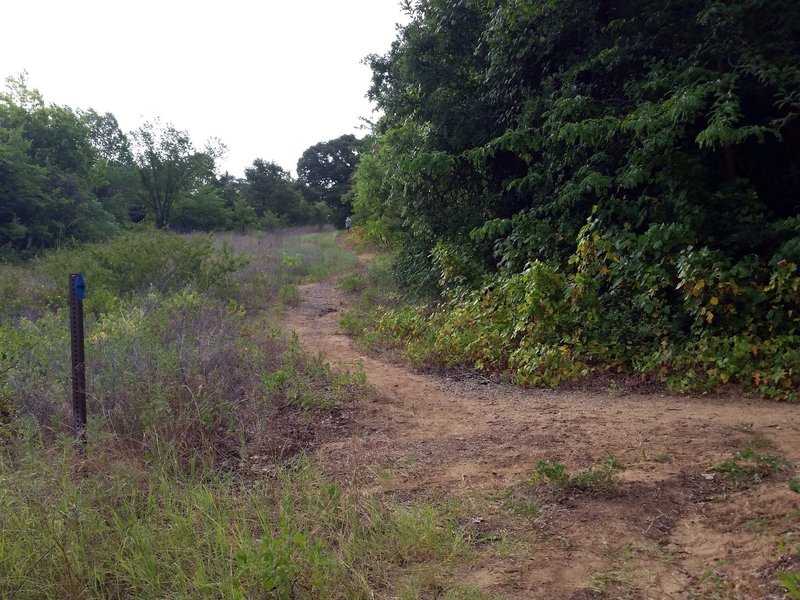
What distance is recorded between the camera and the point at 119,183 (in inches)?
1325


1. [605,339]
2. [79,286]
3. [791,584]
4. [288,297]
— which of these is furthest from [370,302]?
[791,584]

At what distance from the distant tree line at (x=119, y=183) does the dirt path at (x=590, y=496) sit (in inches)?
773

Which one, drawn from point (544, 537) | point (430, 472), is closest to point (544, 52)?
point (430, 472)

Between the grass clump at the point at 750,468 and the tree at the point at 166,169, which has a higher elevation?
the tree at the point at 166,169

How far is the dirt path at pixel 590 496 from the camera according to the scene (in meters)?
2.87

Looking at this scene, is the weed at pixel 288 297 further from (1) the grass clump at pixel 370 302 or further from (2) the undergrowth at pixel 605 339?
(2) the undergrowth at pixel 605 339

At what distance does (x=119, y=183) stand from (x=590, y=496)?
114 ft

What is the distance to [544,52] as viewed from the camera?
29.8ft

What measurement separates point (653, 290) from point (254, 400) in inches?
170

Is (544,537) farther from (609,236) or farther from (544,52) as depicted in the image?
(544,52)

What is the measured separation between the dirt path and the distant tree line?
19622mm

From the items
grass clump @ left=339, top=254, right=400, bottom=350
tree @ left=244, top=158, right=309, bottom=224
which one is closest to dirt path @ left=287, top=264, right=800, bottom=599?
grass clump @ left=339, top=254, right=400, bottom=350

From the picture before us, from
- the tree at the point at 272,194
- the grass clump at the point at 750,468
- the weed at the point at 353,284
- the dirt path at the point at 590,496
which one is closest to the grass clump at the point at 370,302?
the weed at the point at 353,284

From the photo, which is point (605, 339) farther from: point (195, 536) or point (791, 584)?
point (195, 536)
